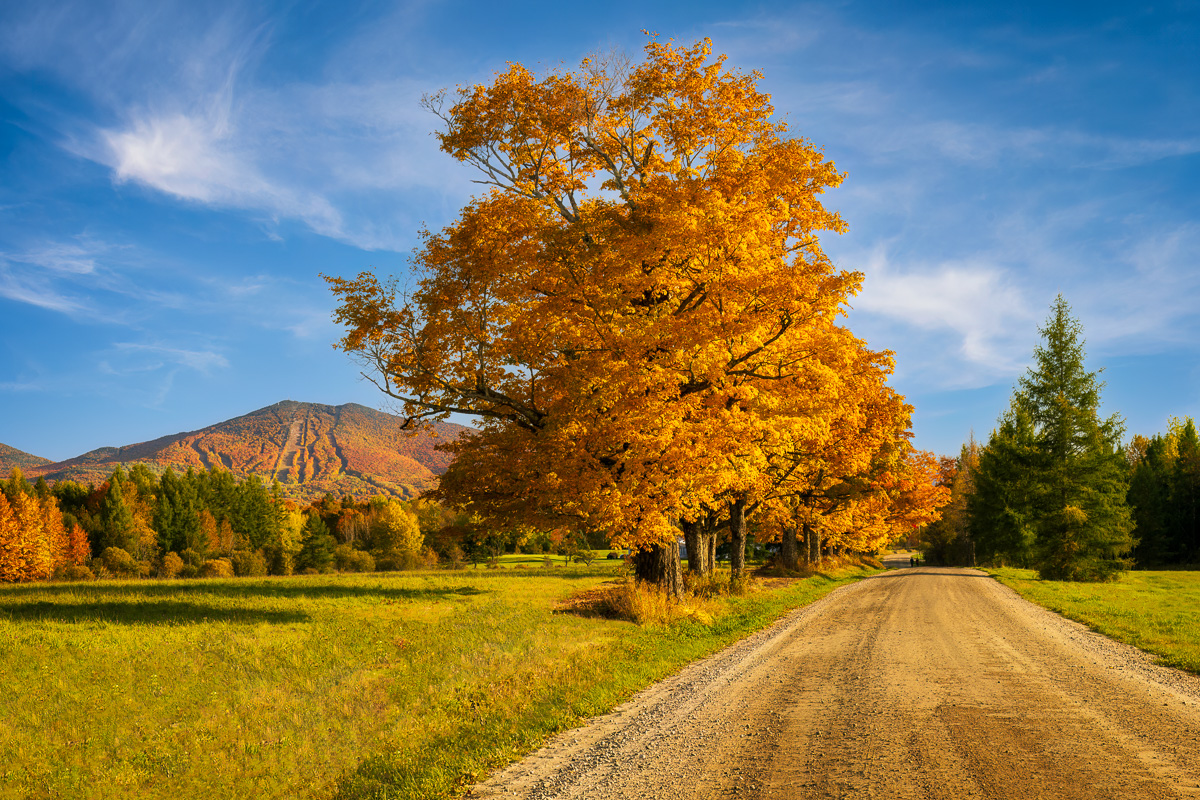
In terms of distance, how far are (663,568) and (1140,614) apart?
13.6 metres

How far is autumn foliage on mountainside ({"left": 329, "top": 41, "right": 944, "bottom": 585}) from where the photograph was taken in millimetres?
15219

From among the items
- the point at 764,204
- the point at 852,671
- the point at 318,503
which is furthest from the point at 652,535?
the point at 318,503

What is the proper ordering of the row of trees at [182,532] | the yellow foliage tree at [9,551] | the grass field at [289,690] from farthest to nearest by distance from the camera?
the row of trees at [182,532] → the yellow foliage tree at [9,551] → the grass field at [289,690]

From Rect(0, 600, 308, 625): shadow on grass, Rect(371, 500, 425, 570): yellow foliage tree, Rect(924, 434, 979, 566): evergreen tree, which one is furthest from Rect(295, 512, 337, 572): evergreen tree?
Rect(924, 434, 979, 566): evergreen tree

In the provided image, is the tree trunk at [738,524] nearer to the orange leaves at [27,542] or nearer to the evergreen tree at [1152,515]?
the evergreen tree at [1152,515]

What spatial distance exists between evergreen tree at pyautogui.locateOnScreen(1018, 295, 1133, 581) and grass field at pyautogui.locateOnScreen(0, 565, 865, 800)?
97.6ft

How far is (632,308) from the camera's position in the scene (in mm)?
16109

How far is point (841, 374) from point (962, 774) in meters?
14.6

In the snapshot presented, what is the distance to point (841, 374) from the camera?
19.3 m

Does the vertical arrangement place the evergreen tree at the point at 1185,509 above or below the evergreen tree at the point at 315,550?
above

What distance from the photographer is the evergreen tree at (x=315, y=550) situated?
82.3 m

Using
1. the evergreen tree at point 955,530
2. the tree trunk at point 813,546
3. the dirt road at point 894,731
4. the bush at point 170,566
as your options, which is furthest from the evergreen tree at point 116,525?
the evergreen tree at point 955,530

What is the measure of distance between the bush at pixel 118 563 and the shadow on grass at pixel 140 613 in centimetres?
6023

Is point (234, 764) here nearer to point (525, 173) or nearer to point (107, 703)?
point (107, 703)
